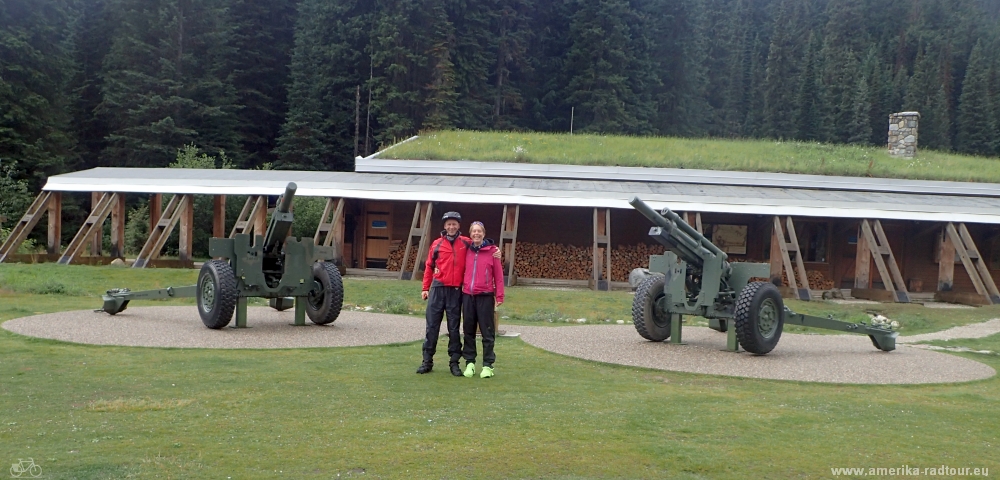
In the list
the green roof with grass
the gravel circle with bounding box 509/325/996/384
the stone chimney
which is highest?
the stone chimney

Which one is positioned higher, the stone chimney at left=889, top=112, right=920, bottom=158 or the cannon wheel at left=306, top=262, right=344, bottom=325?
the stone chimney at left=889, top=112, right=920, bottom=158

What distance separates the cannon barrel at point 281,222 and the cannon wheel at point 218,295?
2.08 feet

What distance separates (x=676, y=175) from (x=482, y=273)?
18.8 metres

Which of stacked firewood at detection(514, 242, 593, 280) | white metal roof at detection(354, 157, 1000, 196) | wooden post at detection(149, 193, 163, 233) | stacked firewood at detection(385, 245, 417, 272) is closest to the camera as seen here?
stacked firewood at detection(514, 242, 593, 280)

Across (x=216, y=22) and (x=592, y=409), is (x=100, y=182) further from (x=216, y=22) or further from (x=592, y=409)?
(x=216, y=22)

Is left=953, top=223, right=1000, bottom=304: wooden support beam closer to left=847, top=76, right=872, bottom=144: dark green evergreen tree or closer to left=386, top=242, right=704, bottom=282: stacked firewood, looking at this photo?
left=386, top=242, right=704, bottom=282: stacked firewood

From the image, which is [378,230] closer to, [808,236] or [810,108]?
[808,236]

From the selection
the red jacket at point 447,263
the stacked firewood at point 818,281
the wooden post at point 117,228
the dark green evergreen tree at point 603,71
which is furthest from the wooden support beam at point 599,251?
the dark green evergreen tree at point 603,71

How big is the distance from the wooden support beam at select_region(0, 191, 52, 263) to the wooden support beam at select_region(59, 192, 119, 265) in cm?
96

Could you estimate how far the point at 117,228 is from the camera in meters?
24.7

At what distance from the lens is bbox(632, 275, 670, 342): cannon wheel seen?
13.0 m

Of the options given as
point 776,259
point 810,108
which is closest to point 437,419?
point 776,259

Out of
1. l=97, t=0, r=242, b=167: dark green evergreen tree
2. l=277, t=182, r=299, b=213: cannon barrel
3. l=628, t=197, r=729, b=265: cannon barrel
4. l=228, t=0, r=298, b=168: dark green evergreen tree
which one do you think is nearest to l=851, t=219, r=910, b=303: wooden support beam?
l=628, t=197, r=729, b=265: cannon barrel

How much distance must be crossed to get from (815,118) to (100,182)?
49165 millimetres
